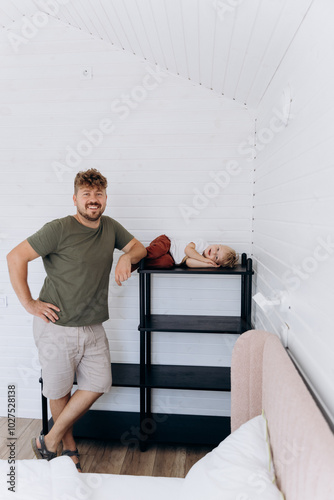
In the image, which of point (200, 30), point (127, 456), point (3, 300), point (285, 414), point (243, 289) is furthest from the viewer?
point (3, 300)

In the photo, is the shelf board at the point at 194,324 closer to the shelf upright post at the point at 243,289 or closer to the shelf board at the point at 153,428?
the shelf upright post at the point at 243,289

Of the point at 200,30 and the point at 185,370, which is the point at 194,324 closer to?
the point at 185,370

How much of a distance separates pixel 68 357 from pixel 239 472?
1.49 metres

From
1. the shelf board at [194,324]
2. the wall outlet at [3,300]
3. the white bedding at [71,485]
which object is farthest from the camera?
the wall outlet at [3,300]

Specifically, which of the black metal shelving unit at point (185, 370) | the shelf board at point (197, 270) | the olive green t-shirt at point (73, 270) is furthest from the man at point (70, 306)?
the black metal shelving unit at point (185, 370)

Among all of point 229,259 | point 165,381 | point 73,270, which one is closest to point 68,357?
point 73,270

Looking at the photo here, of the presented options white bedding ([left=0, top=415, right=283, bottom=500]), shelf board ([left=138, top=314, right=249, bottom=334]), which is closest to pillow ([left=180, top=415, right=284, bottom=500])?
white bedding ([left=0, top=415, right=283, bottom=500])

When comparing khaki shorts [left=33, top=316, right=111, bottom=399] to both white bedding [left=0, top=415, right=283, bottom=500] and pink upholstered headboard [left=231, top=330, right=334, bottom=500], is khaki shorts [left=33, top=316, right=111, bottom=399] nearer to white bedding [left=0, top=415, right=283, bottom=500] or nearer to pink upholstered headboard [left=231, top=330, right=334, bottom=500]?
white bedding [left=0, top=415, right=283, bottom=500]

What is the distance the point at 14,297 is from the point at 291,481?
8.63 feet

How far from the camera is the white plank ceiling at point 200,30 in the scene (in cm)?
178

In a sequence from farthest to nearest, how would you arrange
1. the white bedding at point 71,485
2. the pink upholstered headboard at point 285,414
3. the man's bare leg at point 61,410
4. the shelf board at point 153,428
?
the shelf board at point 153,428 → the man's bare leg at point 61,410 → the white bedding at point 71,485 → the pink upholstered headboard at point 285,414

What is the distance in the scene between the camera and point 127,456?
278 centimetres

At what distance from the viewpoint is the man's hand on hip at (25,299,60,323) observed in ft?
8.16

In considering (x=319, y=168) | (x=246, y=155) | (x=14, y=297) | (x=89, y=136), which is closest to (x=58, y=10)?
(x=89, y=136)
